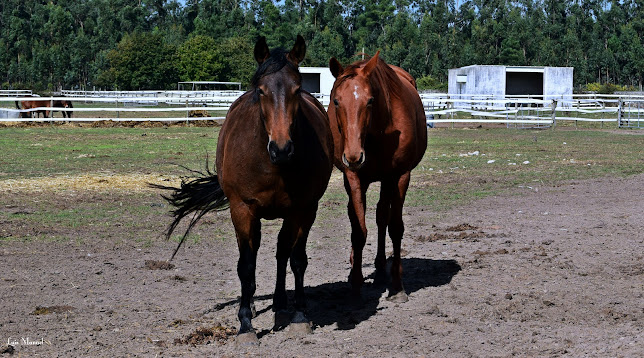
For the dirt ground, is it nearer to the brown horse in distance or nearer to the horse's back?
the horse's back

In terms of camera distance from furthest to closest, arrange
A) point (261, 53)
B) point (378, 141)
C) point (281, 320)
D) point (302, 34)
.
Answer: point (302, 34) → point (378, 141) → point (281, 320) → point (261, 53)

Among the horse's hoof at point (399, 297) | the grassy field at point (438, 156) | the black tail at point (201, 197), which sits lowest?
the horse's hoof at point (399, 297)

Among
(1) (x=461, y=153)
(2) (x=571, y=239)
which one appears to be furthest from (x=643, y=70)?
(2) (x=571, y=239)

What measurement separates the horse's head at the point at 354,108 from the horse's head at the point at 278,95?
0.63 metres

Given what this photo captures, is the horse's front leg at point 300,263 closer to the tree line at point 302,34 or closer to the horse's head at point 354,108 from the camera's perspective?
the horse's head at point 354,108

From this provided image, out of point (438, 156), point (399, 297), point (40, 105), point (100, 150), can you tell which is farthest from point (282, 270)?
point (40, 105)

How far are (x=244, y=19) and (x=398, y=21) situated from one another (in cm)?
2279

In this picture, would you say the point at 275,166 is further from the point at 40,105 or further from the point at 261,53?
the point at 40,105

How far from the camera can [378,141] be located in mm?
5992

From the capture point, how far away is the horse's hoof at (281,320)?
523 centimetres

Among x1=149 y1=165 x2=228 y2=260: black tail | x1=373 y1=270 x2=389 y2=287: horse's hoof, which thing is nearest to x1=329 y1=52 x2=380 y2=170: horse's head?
x1=149 y1=165 x2=228 y2=260: black tail

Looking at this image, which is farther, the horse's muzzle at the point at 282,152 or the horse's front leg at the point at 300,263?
the horse's front leg at the point at 300,263

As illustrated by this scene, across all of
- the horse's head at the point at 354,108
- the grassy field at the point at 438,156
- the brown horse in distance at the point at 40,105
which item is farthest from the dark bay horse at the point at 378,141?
the brown horse in distance at the point at 40,105

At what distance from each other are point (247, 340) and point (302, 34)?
96330 mm
